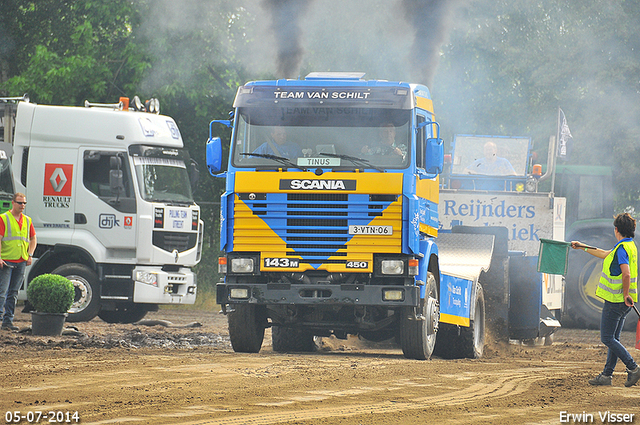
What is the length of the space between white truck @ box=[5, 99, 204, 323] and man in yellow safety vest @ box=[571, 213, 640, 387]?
28.6 feet

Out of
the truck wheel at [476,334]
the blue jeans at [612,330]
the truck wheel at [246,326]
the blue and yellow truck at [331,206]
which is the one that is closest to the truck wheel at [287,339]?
the truck wheel at [246,326]

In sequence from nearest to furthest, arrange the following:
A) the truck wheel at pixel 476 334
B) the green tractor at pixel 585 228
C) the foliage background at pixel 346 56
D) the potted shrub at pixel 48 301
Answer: the truck wheel at pixel 476 334 → the potted shrub at pixel 48 301 → the green tractor at pixel 585 228 → the foliage background at pixel 346 56

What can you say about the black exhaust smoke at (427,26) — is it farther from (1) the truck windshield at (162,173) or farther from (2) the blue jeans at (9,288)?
(2) the blue jeans at (9,288)

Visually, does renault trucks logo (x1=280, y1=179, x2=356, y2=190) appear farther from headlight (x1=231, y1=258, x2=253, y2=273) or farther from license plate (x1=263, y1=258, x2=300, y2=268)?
headlight (x1=231, y1=258, x2=253, y2=273)

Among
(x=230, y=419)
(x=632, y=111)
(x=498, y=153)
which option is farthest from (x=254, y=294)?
(x=632, y=111)

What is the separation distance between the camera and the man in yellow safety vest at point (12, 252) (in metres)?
14.4

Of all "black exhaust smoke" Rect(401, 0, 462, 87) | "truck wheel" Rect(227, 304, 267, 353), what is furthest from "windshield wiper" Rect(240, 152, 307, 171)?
"black exhaust smoke" Rect(401, 0, 462, 87)

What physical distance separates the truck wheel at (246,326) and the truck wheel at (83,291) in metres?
4.94

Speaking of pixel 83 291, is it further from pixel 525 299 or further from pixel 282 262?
pixel 525 299

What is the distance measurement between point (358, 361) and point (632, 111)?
51.9 ft

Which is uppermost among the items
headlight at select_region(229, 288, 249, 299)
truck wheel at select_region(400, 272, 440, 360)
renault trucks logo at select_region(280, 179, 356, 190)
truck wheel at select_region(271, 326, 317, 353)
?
renault trucks logo at select_region(280, 179, 356, 190)

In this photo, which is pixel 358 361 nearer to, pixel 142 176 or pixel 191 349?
pixel 191 349

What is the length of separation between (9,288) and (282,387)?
720cm

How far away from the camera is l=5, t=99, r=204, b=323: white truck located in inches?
645
